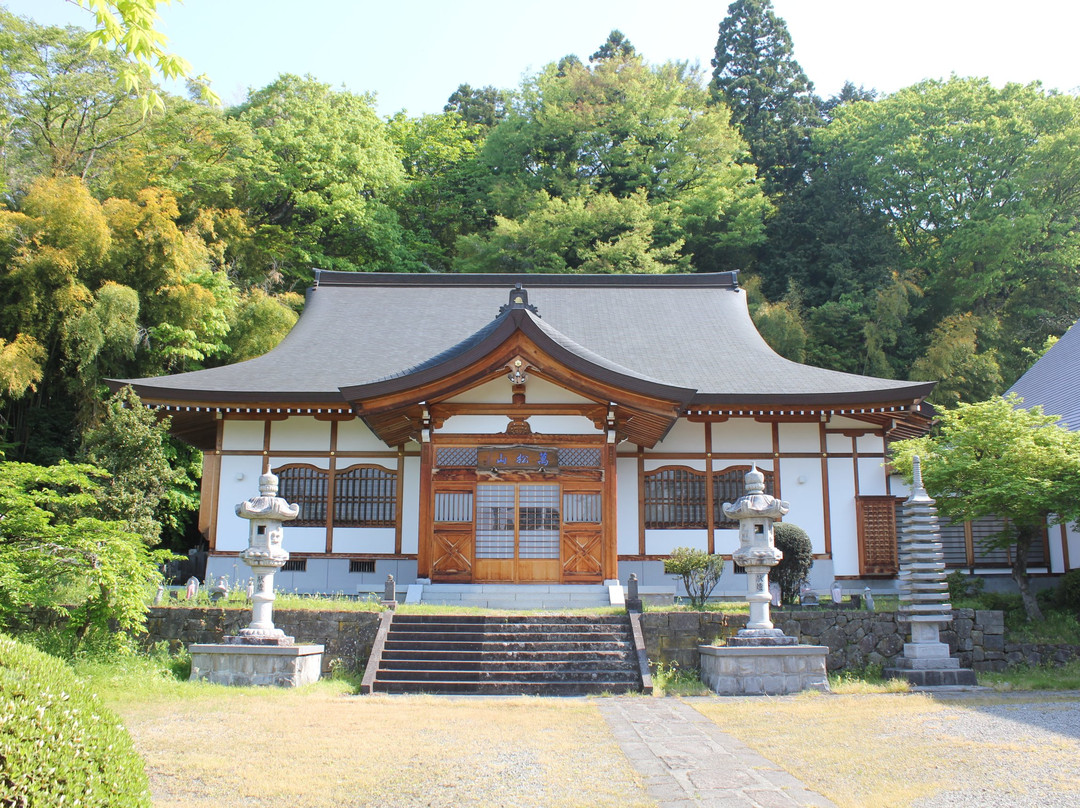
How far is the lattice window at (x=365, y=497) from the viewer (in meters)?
16.8

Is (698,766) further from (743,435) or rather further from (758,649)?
(743,435)

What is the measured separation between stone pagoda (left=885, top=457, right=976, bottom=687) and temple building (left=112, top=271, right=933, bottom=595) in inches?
153

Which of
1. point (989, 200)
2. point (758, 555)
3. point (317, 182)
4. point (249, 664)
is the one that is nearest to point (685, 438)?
point (758, 555)

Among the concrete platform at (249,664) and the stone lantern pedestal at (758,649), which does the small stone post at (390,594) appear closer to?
the concrete platform at (249,664)

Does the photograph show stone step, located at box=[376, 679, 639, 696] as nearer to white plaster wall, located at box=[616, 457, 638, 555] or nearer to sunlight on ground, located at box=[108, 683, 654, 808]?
sunlight on ground, located at box=[108, 683, 654, 808]

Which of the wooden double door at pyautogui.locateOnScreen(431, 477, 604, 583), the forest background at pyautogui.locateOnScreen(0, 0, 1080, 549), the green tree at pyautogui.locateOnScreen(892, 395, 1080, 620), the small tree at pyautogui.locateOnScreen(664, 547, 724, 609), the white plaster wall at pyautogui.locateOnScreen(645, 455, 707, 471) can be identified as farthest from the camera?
the forest background at pyautogui.locateOnScreen(0, 0, 1080, 549)

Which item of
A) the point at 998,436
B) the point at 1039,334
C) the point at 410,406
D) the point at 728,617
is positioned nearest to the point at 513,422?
the point at 410,406

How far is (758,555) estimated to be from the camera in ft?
36.4

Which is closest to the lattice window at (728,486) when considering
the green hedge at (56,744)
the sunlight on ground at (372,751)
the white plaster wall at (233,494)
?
the sunlight on ground at (372,751)

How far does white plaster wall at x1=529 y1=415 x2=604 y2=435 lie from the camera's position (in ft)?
50.3

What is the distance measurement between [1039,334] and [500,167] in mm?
22231

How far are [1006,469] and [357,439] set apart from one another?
37.7 feet

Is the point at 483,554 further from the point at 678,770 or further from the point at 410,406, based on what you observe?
the point at 678,770

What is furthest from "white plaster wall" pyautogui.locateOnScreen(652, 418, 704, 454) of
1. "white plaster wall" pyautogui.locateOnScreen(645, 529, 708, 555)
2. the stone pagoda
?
the stone pagoda
